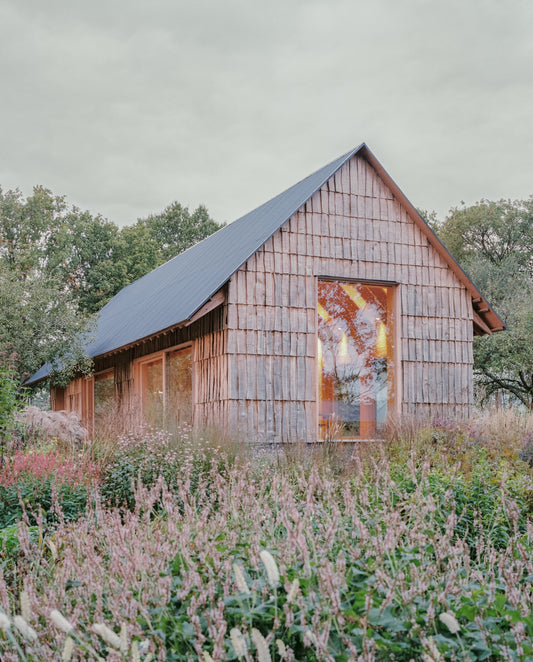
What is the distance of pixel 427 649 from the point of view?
98.9 inches

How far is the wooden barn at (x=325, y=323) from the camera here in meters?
11.9

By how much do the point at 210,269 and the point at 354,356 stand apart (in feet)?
10.1

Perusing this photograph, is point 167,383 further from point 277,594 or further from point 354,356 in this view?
point 277,594

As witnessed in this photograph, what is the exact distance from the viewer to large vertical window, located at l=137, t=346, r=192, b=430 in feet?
41.4

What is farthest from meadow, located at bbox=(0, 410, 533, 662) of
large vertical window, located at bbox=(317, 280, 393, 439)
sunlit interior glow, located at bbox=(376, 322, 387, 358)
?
sunlit interior glow, located at bbox=(376, 322, 387, 358)

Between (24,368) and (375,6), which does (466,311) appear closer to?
(375,6)

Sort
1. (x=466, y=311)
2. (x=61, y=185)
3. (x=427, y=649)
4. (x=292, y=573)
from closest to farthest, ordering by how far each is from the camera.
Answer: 1. (x=427, y=649)
2. (x=292, y=573)
3. (x=466, y=311)
4. (x=61, y=185)

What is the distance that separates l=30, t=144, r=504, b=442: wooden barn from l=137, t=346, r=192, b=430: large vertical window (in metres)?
0.04

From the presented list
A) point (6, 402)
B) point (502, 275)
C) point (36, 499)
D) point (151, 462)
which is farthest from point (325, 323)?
point (502, 275)

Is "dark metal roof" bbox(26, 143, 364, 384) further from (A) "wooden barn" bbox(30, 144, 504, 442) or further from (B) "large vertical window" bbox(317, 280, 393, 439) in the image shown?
(B) "large vertical window" bbox(317, 280, 393, 439)

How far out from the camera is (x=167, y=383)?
14.2 metres

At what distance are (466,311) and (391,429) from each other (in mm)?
3196

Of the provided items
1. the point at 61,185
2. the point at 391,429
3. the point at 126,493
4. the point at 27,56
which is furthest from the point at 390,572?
the point at 61,185

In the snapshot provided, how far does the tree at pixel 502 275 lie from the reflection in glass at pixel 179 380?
350 inches
